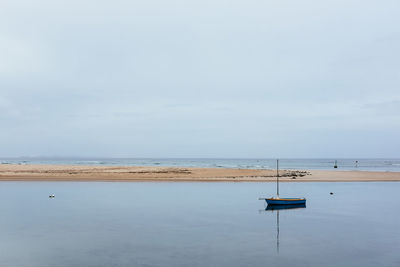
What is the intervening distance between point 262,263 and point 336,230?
34.3 feet

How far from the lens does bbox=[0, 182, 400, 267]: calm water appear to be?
19.9 meters

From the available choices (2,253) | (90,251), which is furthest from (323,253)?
(2,253)

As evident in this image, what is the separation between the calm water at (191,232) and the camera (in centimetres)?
1988

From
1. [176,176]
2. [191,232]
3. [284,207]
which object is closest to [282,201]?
[284,207]

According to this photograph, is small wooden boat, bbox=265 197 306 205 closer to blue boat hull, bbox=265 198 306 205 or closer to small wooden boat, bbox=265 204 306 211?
blue boat hull, bbox=265 198 306 205

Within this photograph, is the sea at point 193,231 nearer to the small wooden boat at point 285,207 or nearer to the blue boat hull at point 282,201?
the small wooden boat at point 285,207

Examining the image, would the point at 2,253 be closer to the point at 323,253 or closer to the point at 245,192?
the point at 323,253

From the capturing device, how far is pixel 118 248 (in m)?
21.6

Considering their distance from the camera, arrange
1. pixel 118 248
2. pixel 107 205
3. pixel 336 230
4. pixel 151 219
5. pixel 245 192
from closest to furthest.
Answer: pixel 118 248, pixel 336 230, pixel 151 219, pixel 107 205, pixel 245 192

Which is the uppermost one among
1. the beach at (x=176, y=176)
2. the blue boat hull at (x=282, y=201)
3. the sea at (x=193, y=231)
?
the beach at (x=176, y=176)

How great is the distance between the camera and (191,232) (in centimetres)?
2611

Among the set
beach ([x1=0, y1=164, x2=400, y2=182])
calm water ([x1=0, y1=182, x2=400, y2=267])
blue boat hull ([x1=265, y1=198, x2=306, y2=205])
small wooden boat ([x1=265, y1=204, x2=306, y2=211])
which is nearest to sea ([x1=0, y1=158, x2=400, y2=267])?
calm water ([x1=0, y1=182, x2=400, y2=267])

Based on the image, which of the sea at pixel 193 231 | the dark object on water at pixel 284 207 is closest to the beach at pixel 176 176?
the sea at pixel 193 231

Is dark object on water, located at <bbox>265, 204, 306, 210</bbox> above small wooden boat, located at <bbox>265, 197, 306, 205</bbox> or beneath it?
beneath
